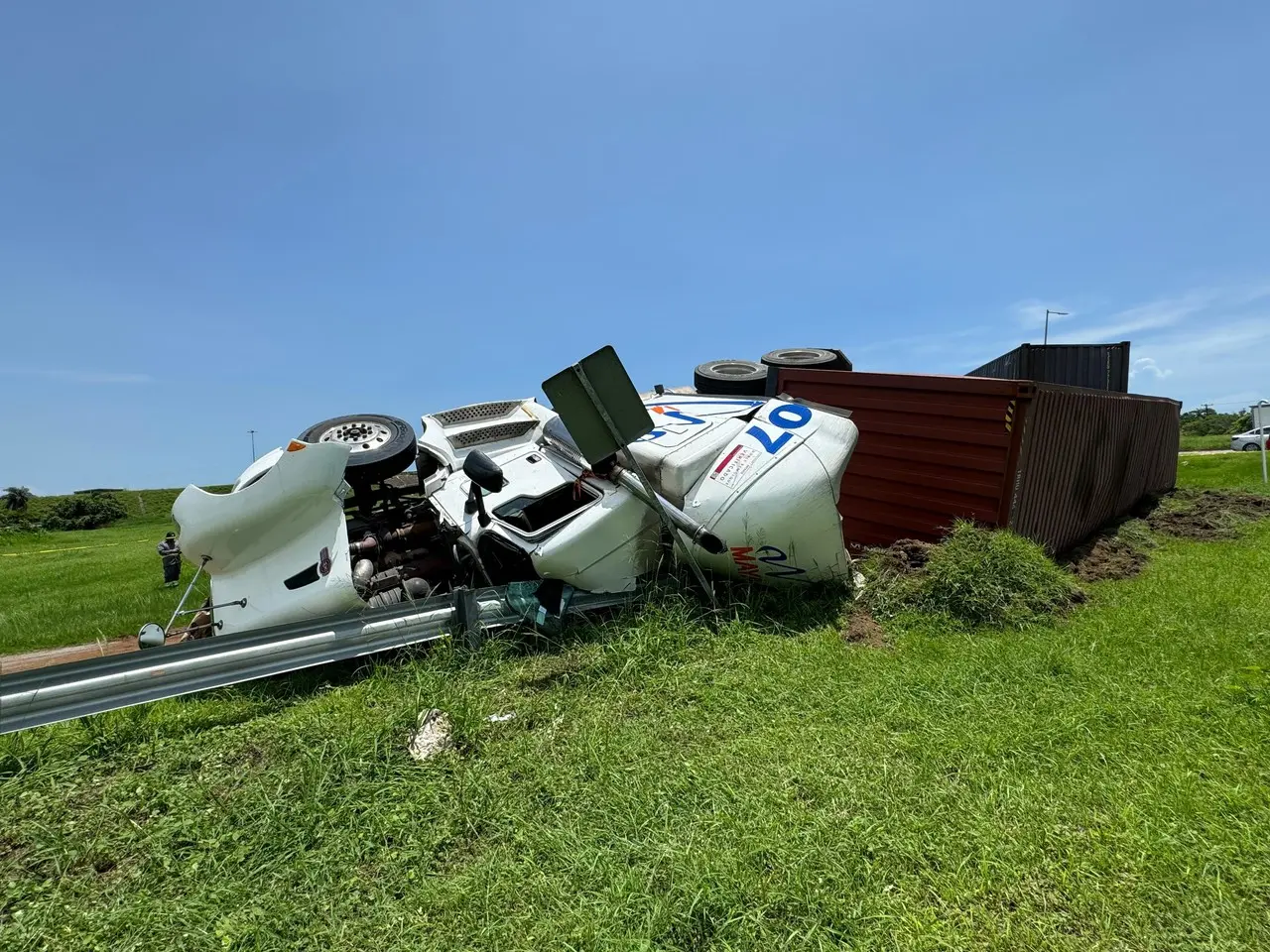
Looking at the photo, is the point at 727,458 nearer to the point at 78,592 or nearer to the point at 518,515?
the point at 518,515

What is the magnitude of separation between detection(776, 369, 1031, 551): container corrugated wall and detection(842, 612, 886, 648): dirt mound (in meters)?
1.99

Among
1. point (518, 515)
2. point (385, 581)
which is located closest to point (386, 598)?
point (385, 581)

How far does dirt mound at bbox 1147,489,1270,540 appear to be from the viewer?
9.02 m

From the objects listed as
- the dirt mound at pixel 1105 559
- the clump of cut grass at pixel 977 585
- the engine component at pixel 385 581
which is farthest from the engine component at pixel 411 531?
the dirt mound at pixel 1105 559

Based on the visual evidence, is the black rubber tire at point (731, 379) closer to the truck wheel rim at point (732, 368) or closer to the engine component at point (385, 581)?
the truck wheel rim at point (732, 368)

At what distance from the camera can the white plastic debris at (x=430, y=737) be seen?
3.32m

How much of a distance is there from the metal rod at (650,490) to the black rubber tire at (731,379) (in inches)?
127

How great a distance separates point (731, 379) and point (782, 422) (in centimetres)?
271

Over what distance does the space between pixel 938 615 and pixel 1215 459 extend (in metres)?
23.7

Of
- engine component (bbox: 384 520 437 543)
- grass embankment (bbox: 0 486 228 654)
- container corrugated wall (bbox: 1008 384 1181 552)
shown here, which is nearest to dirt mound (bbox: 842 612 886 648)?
container corrugated wall (bbox: 1008 384 1181 552)

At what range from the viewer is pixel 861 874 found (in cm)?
232

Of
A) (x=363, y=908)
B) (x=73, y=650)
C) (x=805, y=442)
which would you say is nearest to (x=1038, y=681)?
(x=805, y=442)

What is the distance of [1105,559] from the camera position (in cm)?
750

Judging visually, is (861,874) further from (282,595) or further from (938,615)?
(282,595)
